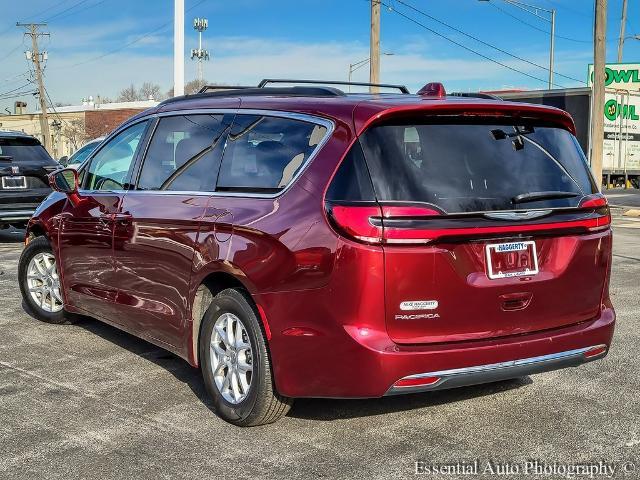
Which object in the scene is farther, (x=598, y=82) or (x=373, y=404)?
(x=598, y=82)

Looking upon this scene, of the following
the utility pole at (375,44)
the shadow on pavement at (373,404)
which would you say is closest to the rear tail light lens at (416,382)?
the shadow on pavement at (373,404)

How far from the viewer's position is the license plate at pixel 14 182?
12.0 m

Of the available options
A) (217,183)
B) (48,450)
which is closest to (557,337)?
(217,183)

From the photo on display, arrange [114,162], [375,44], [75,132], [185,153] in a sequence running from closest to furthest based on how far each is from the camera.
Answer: [185,153] → [114,162] → [375,44] → [75,132]

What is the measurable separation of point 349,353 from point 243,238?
0.90 metres

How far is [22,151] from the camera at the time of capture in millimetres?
12453

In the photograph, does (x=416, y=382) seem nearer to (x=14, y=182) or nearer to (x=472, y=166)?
(x=472, y=166)

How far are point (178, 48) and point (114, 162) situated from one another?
9.60 meters

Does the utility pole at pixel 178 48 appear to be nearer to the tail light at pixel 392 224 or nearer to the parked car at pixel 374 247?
the parked car at pixel 374 247

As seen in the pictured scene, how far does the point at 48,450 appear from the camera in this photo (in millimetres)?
3965

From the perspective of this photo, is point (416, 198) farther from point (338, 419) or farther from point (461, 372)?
point (338, 419)

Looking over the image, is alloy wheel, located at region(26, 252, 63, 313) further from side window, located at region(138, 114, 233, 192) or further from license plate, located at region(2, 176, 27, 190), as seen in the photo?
license plate, located at region(2, 176, 27, 190)

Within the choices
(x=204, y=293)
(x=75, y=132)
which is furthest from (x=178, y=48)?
(x=75, y=132)

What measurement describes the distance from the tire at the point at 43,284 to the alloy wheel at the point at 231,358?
2.54 metres
